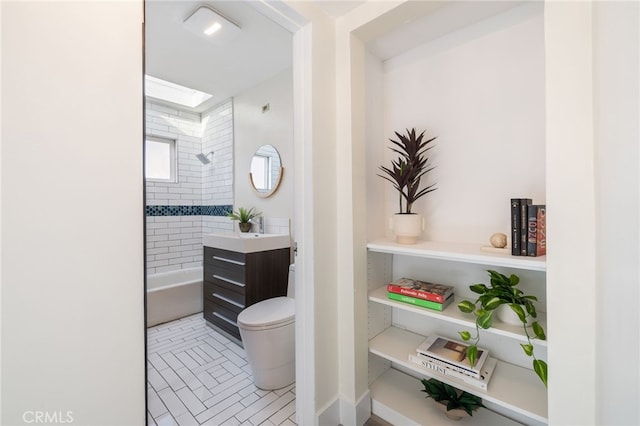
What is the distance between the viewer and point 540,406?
3.46 feet

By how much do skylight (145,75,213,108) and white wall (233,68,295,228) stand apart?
62 centimetres

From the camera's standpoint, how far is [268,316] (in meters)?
1.74

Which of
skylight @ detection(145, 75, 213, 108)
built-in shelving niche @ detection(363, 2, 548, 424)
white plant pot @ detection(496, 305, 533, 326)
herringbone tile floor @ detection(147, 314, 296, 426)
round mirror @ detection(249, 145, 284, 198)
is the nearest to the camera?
white plant pot @ detection(496, 305, 533, 326)

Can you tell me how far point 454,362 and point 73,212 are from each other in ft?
5.17

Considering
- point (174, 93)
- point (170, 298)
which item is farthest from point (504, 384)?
point (174, 93)

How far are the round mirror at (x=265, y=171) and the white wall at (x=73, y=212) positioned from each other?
5.95 feet

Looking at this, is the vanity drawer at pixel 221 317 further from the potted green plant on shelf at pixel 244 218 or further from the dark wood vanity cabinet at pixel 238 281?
the potted green plant on shelf at pixel 244 218

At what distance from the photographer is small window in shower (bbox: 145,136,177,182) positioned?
10.8 feet

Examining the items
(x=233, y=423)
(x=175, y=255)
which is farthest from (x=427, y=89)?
(x=175, y=255)

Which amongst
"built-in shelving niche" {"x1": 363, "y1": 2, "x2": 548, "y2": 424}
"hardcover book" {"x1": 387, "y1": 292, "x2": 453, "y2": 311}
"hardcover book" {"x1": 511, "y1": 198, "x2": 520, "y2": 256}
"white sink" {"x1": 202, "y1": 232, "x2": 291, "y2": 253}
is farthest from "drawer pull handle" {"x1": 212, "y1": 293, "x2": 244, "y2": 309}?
"hardcover book" {"x1": 511, "y1": 198, "x2": 520, "y2": 256}

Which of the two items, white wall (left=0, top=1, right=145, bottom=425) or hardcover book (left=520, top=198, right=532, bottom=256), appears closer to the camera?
white wall (left=0, top=1, right=145, bottom=425)

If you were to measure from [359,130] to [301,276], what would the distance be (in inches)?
33.0

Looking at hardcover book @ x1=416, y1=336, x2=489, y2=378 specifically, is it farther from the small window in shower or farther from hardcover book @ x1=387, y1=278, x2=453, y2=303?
the small window in shower

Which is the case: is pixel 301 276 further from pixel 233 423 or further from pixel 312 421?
pixel 233 423
